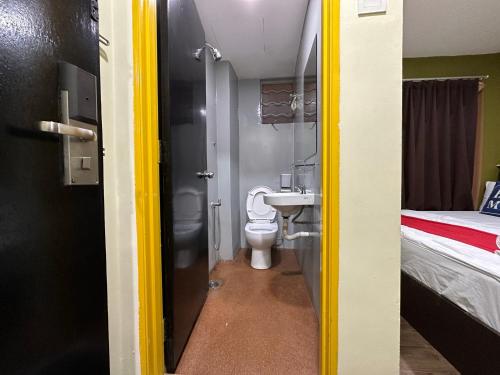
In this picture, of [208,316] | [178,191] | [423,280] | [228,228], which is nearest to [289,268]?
[228,228]

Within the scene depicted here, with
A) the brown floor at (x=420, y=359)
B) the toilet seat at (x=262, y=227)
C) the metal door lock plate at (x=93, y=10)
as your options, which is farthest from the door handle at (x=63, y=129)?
the toilet seat at (x=262, y=227)

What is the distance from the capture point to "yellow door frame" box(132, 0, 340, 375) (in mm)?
876

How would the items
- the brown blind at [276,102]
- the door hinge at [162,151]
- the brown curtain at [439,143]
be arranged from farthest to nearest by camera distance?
the brown blind at [276,102] < the brown curtain at [439,143] < the door hinge at [162,151]

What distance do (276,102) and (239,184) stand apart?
1.25m

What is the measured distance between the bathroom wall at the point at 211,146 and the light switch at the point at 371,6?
164 cm

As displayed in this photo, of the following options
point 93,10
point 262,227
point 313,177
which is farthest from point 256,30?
point 262,227

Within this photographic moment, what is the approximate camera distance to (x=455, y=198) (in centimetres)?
261

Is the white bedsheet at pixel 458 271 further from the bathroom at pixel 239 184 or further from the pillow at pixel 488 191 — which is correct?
the pillow at pixel 488 191

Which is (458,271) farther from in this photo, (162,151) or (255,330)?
(162,151)

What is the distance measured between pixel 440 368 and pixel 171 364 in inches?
54.1

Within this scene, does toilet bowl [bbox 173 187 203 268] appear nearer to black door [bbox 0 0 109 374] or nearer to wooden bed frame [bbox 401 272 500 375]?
black door [bbox 0 0 109 374]

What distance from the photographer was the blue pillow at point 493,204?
2.23 metres

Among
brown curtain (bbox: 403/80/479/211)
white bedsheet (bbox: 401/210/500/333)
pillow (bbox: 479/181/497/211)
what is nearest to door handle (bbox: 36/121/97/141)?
white bedsheet (bbox: 401/210/500/333)

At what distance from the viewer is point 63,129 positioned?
49cm
